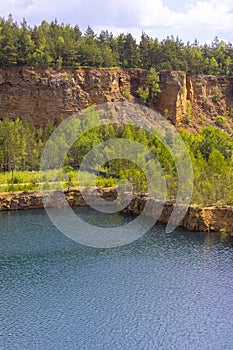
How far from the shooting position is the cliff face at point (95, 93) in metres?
91.9

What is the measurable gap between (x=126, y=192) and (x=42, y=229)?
13.8 m

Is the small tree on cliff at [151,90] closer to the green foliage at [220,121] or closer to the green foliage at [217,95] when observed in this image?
the green foliage at [220,121]

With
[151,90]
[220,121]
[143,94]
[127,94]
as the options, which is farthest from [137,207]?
[220,121]

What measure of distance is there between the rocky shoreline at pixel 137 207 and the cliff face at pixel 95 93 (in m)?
26.9

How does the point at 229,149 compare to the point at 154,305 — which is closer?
the point at 154,305

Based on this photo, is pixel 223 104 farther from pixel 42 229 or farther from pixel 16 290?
pixel 16 290

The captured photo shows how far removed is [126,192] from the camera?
68312mm

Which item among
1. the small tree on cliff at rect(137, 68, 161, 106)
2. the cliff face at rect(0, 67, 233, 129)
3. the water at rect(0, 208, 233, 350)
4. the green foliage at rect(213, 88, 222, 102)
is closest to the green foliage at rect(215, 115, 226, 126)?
the cliff face at rect(0, 67, 233, 129)

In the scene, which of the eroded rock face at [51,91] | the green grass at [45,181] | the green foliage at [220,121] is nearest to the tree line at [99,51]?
the eroded rock face at [51,91]

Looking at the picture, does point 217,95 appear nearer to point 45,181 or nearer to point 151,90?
point 151,90

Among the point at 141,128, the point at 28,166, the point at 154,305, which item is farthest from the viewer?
the point at 141,128

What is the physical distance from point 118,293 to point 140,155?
32.7 metres

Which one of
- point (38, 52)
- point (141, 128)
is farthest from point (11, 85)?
point (141, 128)

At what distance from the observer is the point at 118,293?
39.5m
